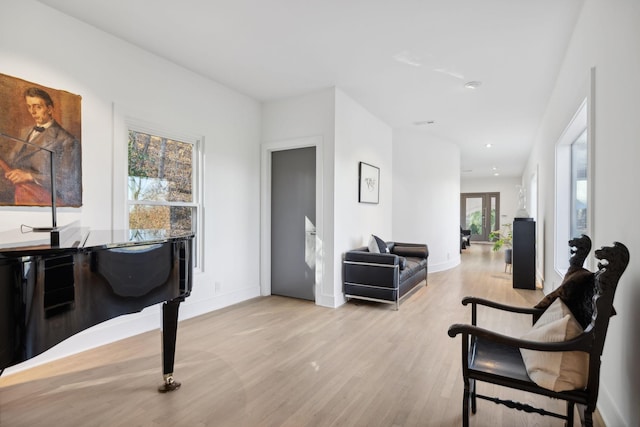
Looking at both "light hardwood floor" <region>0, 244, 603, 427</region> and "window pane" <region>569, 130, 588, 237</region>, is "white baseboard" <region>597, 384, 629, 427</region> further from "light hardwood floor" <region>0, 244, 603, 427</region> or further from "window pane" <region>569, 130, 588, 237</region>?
"window pane" <region>569, 130, 588, 237</region>

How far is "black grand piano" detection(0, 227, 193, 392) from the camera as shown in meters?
1.33

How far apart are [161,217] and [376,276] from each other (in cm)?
268

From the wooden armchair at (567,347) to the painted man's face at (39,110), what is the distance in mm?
3361

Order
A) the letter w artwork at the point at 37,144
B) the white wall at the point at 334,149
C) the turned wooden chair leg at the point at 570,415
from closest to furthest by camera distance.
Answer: the turned wooden chair leg at the point at 570,415
the letter w artwork at the point at 37,144
the white wall at the point at 334,149

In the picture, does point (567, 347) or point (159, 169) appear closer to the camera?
point (567, 347)

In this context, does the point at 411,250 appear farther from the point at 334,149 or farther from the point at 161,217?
the point at 161,217

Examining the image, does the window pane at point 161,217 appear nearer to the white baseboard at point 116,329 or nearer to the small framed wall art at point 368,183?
the white baseboard at point 116,329

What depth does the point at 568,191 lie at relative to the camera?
13.2ft

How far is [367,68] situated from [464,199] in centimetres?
1243

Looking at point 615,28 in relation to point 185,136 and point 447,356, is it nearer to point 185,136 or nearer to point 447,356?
point 447,356

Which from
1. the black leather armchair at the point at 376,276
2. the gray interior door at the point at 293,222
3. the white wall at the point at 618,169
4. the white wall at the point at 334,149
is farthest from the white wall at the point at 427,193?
the white wall at the point at 618,169

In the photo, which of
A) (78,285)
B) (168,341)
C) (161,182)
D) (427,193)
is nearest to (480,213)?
(427,193)

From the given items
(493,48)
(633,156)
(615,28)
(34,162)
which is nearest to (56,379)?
(34,162)

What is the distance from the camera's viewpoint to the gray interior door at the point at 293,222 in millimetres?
4672
